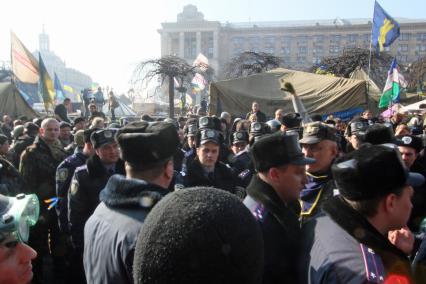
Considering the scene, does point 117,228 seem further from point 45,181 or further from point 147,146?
point 45,181

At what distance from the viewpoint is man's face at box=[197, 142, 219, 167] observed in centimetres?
429

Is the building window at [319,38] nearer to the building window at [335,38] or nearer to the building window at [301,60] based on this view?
the building window at [335,38]

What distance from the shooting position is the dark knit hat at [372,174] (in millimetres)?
1750

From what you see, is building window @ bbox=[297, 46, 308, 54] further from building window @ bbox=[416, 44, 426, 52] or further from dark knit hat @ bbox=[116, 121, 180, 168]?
dark knit hat @ bbox=[116, 121, 180, 168]

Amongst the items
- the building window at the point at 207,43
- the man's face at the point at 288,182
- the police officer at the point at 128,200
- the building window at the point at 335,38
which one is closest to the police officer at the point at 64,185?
the police officer at the point at 128,200

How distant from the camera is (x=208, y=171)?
429 cm

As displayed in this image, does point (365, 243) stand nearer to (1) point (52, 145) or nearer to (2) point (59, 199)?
(2) point (59, 199)

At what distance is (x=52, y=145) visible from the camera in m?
5.19

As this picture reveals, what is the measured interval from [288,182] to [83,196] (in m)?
2.16

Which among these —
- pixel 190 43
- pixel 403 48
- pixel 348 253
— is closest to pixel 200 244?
pixel 348 253

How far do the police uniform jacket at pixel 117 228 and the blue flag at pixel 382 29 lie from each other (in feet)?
36.7

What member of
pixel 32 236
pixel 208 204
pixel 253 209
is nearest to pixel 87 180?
pixel 32 236

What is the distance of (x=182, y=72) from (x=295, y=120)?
1089cm

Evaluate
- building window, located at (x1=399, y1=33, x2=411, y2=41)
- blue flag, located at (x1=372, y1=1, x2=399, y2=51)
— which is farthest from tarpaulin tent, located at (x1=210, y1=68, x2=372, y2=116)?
building window, located at (x1=399, y1=33, x2=411, y2=41)
